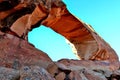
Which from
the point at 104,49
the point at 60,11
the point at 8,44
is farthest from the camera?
the point at 104,49

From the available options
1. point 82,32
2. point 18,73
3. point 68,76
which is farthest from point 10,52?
point 82,32

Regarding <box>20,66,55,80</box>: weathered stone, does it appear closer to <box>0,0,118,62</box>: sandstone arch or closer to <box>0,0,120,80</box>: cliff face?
<box>0,0,120,80</box>: cliff face

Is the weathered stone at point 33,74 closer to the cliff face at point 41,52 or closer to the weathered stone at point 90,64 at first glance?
the cliff face at point 41,52

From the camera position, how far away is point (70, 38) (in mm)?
19750

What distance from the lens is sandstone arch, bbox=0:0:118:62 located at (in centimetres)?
1229

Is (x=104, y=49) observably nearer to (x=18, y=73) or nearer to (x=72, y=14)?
(x=72, y=14)

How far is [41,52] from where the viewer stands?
41.0ft

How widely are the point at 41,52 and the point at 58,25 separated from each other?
590 cm

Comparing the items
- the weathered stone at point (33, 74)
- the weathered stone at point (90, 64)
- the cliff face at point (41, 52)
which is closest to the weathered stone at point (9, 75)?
the cliff face at point (41, 52)

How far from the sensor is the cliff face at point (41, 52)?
962 centimetres

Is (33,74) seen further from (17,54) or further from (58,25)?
(58,25)

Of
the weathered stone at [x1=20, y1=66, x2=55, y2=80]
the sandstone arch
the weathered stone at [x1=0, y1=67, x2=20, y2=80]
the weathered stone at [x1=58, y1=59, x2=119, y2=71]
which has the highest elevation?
the sandstone arch

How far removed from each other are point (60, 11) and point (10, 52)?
5984 millimetres

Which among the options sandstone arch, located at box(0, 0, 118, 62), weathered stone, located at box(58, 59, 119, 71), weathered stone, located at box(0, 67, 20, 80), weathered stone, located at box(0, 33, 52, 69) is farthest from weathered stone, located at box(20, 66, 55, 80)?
weathered stone, located at box(58, 59, 119, 71)
